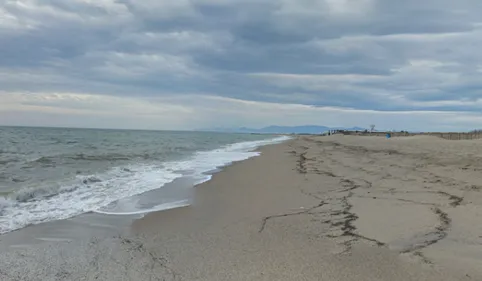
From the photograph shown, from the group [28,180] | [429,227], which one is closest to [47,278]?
[429,227]

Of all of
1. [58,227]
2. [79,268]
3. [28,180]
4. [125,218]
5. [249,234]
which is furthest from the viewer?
[28,180]

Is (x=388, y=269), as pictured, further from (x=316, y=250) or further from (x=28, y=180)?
(x=28, y=180)

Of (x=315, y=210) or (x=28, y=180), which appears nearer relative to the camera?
(x=315, y=210)

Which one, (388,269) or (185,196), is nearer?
(388,269)

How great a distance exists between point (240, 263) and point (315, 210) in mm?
3040

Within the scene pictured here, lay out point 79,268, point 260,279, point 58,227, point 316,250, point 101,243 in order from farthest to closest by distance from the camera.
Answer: point 58,227 < point 101,243 < point 316,250 < point 79,268 < point 260,279

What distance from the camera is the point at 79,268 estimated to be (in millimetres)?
4016

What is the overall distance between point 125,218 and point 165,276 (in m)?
3.12

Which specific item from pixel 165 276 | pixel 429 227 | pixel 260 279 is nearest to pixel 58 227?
pixel 165 276

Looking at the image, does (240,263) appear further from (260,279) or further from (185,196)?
(185,196)

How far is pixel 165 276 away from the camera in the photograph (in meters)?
3.80

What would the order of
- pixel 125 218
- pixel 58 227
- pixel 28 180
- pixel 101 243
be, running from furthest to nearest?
pixel 28 180, pixel 125 218, pixel 58 227, pixel 101 243

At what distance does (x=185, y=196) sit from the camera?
9102 millimetres

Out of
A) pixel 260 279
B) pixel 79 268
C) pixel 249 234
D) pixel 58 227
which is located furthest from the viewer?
pixel 58 227
